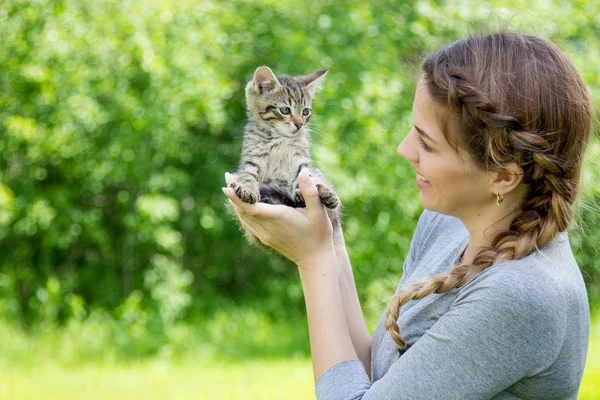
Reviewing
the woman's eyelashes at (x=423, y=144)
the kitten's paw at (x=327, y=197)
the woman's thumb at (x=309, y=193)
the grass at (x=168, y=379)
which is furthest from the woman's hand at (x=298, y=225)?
the grass at (x=168, y=379)

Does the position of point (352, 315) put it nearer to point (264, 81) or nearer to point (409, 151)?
point (409, 151)

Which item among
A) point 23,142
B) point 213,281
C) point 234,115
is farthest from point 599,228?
point 23,142

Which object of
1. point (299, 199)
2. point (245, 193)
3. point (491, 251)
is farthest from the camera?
point (299, 199)

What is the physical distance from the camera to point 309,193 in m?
2.27

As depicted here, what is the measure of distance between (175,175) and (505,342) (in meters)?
4.95

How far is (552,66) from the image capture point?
1.87m

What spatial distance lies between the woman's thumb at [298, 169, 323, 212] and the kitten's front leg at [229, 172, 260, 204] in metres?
0.16

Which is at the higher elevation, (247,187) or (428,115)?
(428,115)

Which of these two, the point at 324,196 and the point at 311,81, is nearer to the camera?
the point at 324,196

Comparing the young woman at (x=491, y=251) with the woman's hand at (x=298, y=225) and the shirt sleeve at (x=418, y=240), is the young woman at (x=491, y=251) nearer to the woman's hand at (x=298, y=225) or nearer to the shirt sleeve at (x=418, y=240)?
the woman's hand at (x=298, y=225)

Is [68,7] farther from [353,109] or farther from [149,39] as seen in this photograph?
[353,109]

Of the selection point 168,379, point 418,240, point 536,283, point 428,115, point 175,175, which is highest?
point 428,115

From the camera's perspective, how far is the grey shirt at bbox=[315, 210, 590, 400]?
1.73 m

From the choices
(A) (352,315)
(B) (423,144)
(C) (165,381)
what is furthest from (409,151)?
(C) (165,381)
